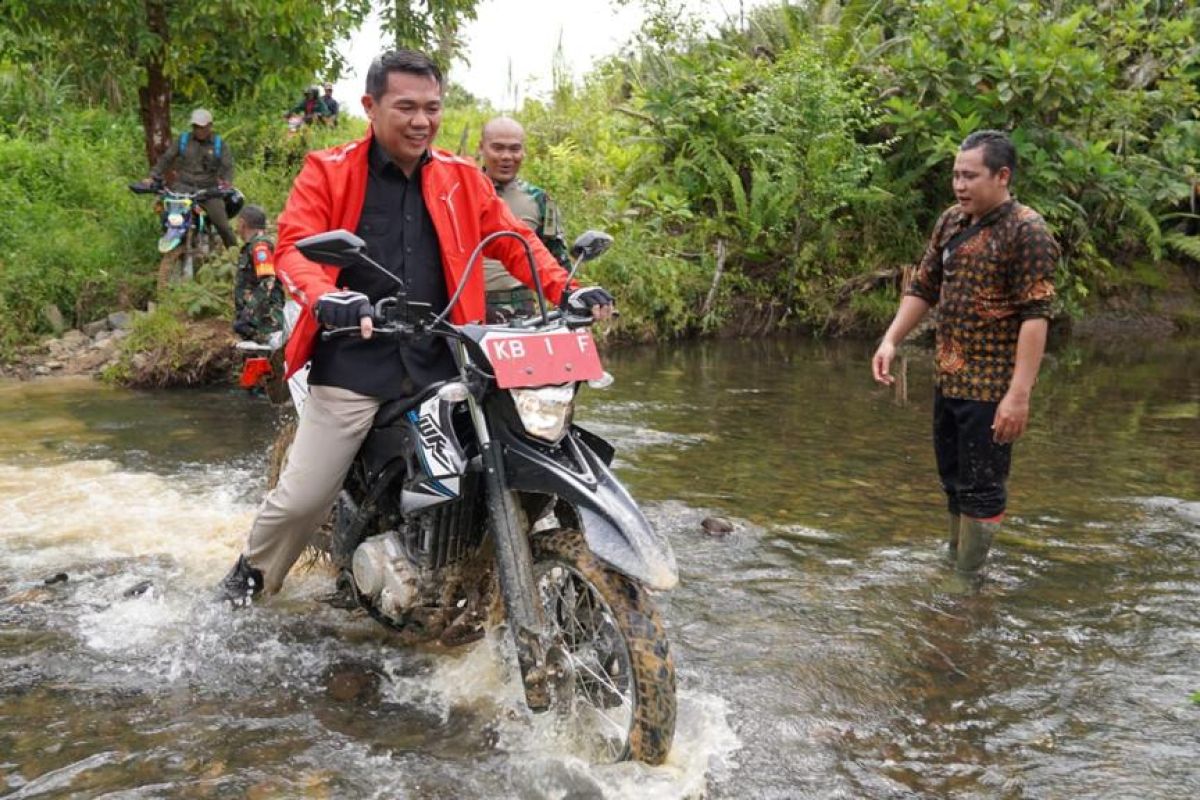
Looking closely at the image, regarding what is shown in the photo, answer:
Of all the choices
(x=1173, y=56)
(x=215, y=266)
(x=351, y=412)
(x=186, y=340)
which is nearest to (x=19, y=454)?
(x=186, y=340)

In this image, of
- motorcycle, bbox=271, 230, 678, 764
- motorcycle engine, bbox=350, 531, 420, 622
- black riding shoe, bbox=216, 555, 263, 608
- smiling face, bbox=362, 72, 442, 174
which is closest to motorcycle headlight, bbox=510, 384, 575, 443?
motorcycle, bbox=271, 230, 678, 764

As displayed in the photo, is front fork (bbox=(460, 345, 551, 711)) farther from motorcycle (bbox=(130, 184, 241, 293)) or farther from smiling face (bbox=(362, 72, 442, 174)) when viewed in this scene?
motorcycle (bbox=(130, 184, 241, 293))

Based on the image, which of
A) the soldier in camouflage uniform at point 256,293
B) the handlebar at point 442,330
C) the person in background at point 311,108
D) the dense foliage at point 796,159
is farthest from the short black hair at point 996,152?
the person in background at point 311,108

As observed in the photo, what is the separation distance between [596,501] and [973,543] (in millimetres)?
2607

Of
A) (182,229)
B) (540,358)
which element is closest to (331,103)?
(182,229)

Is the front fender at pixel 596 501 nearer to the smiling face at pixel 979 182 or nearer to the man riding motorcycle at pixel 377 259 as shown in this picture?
the man riding motorcycle at pixel 377 259

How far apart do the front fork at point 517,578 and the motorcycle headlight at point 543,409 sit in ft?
0.48

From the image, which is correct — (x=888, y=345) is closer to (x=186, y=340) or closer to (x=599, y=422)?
(x=599, y=422)

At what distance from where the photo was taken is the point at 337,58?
45.4 feet

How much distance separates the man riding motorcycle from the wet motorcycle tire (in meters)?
0.98

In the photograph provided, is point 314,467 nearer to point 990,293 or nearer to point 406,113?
point 406,113

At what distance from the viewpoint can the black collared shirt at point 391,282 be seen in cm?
421

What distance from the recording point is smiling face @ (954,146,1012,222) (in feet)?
16.7

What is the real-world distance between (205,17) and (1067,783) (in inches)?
426
